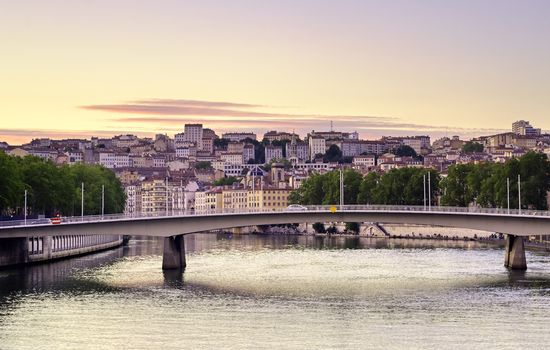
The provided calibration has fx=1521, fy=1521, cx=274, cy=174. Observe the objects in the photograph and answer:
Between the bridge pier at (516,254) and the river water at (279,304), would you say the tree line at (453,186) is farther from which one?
the bridge pier at (516,254)

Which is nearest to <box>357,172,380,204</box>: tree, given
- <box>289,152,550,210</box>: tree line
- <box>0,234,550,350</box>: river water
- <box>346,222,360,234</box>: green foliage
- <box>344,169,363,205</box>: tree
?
<box>289,152,550,210</box>: tree line

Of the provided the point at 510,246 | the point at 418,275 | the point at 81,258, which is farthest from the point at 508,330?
the point at 81,258

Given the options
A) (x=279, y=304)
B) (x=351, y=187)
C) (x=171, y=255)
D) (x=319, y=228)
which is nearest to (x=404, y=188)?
(x=351, y=187)

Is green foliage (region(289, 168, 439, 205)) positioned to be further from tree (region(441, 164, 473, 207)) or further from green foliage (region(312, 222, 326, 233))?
tree (region(441, 164, 473, 207))

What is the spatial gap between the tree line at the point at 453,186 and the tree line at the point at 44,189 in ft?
86.2

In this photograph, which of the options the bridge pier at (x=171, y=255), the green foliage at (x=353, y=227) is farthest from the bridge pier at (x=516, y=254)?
the green foliage at (x=353, y=227)

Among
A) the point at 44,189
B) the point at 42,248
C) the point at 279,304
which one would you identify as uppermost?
the point at 44,189

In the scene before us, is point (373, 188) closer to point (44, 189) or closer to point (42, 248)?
point (44, 189)

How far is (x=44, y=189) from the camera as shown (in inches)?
3794

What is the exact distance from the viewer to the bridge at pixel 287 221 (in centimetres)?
7775

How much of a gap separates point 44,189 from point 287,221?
75.1 feet

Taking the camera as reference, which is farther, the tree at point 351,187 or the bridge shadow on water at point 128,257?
the tree at point 351,187

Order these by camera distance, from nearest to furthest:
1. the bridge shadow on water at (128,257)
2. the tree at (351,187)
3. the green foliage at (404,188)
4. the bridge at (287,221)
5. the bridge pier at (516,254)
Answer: the bridge shadow on water at (128,257) → the bridge at (287,221) → the bridge pier at (516,254) → the green foliage at (404,188) → the tree at (351,187)

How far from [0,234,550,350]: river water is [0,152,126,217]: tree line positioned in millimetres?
5117
